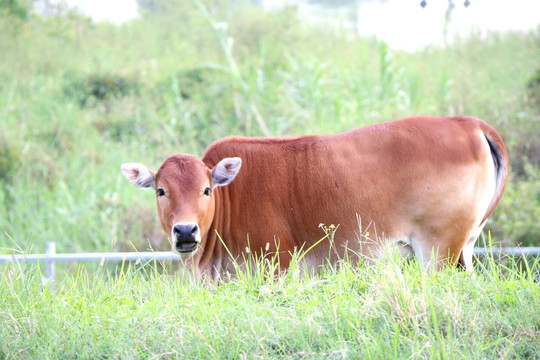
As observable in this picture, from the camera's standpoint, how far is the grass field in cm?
371

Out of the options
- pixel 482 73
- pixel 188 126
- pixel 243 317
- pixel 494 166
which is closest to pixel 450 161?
pixel 494 166

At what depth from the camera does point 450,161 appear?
5.40 m

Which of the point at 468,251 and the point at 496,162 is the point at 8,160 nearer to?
the point at 468,251

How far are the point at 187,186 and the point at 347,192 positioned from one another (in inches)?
51.7

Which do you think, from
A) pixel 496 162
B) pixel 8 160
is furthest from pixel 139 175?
pixel 8 160

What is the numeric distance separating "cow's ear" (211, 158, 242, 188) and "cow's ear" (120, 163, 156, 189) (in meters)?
0.55

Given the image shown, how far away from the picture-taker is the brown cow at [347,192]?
5371mm

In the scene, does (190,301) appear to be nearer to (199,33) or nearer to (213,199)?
(213,199)

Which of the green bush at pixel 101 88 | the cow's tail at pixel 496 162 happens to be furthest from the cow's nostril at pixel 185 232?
the green bush at pixel 101 88

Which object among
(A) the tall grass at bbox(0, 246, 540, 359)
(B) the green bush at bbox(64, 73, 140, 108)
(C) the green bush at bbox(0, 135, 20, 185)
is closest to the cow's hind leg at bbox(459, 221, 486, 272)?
(A) the tall grass at bbox(0, 246, 540, 359)

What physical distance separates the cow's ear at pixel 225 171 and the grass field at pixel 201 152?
0.87 meters

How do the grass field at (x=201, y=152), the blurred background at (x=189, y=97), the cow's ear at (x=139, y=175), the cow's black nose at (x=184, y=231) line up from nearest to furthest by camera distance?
the grass field at (x=201, y=152), the cow's black nose at (x=184, y=231), the cow's ear at (x=139, y=175), the blurred background at (x=189, y=97)

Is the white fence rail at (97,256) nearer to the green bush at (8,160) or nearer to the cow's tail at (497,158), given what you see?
the cow's tail at (497,158)

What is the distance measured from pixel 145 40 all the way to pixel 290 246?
14394 mm
